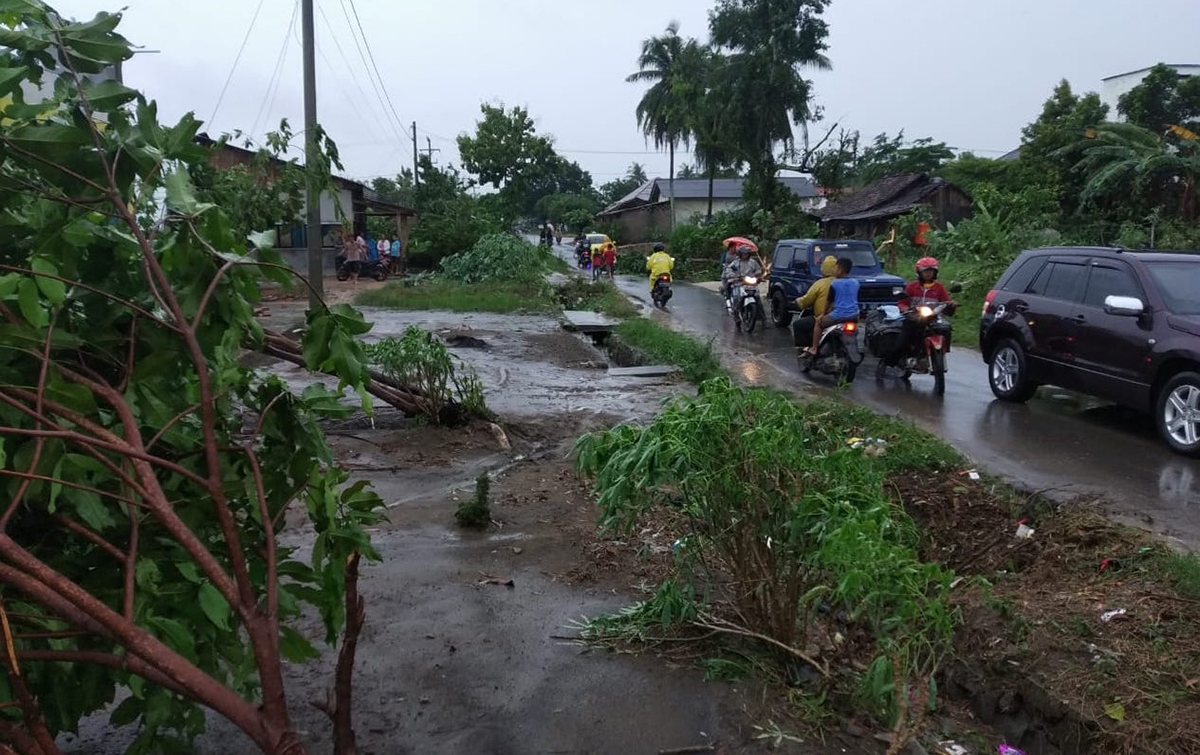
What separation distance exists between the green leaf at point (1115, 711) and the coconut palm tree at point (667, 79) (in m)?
54.5

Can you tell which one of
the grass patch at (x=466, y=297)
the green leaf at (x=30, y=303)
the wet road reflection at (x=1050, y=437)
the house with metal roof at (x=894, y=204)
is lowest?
the wet road reflection at (x=1050, y=437)

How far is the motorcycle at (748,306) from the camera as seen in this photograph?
1886 centimetres

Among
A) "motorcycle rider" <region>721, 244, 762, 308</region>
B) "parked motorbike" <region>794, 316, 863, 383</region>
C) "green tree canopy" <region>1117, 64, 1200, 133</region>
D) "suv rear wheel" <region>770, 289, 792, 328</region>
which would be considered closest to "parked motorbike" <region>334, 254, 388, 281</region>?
"motorcycle rider" <region>721, 244, 762, 308</region>

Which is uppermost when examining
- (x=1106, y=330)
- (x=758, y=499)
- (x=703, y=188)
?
(x=703, y=188)

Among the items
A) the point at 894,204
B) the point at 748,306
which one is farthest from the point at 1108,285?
the point at 894,204

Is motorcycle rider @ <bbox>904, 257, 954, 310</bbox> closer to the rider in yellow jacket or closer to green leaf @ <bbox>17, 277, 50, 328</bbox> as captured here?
the rider in yellow jacket

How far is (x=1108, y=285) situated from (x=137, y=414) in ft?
30.2

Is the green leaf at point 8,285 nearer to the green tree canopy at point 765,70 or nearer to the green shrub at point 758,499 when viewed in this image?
the green shrub at point 758,499

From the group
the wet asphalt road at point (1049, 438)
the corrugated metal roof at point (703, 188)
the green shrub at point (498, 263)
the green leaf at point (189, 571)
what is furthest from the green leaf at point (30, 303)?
the corrugated metal roof at point (703, 188)

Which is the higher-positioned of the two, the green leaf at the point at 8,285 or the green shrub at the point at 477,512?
the green leaf at the point at 8,285

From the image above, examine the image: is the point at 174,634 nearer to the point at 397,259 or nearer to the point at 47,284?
the point at 47,284

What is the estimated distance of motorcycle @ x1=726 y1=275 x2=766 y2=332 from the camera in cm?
1886

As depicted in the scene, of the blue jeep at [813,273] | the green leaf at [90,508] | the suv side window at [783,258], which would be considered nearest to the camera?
the green leaf at [90,508]

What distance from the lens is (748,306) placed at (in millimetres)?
18938
